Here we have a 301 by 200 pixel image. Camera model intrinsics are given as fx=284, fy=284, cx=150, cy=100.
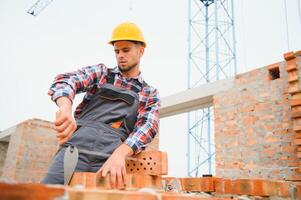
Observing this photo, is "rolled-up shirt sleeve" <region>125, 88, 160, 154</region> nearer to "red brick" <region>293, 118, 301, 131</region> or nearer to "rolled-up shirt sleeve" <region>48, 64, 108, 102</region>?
"rolled-up shirt sleeve" <region>48, 64, 108, 102</region>

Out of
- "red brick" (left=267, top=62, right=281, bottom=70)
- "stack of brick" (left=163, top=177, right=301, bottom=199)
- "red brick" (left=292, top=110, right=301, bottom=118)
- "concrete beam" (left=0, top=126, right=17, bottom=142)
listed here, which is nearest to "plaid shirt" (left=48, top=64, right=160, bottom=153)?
"stack of brick" (left=163, top=177, right=301, bottom=199)

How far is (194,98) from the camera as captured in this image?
21.9ft

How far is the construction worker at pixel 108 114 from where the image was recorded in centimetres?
147

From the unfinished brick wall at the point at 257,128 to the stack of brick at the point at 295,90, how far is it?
1.70 feet

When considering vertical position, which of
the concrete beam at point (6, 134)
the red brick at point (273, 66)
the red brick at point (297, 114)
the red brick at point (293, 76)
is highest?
the red brick at point (273, 66)

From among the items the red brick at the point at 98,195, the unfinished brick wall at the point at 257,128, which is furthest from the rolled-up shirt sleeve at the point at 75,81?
the unfinished brick wall at the point at 257,128

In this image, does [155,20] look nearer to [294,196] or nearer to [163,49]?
[163,49]

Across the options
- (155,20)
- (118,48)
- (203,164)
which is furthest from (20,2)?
(118,48)

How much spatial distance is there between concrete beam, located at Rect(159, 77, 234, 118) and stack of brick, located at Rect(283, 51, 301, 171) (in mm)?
1615

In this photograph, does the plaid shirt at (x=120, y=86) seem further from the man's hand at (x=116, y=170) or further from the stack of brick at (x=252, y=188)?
the stack of brick at (x=252, y=188)

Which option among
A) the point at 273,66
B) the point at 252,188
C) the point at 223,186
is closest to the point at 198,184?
the point at 223,186

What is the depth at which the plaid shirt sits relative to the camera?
5.51 feet

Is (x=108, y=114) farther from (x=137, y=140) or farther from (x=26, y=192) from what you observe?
(x=26, y=192)

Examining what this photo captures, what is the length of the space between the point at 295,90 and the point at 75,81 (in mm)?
3709
